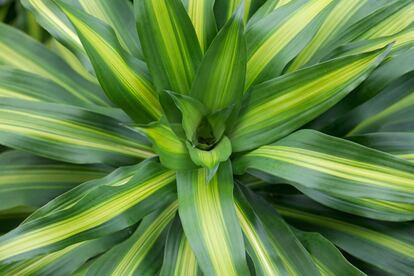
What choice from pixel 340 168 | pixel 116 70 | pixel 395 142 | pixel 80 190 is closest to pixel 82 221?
pixel 80 190

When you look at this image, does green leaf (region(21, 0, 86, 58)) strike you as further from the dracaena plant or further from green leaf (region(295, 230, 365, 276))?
green leaf (region(295, 230, 365, 276))

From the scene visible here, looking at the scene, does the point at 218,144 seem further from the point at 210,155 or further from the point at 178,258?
the point at 178,258

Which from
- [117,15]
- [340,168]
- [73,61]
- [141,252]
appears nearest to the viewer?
[340,168]

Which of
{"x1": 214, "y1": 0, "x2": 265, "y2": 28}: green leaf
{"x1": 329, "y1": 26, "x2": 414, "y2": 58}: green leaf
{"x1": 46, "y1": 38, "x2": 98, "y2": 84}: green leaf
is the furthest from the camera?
{"x1": 46, "y1": 38, "x2": 98, "y2": 84}: green leaf

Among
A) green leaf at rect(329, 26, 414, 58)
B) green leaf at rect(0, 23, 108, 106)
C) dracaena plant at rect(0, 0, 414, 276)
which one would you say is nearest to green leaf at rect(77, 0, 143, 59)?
dracaena plant at rect(0, 0, 414, 276)

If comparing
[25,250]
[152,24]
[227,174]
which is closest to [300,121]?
[227,174]

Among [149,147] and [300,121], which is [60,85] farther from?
[300,121]
